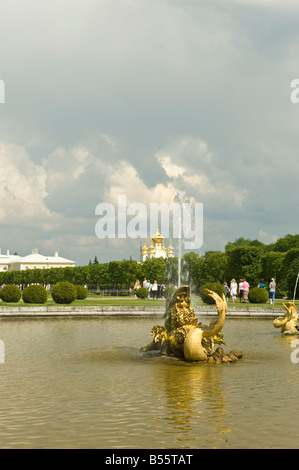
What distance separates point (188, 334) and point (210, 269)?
51838 millimetres

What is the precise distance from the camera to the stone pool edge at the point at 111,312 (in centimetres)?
2109

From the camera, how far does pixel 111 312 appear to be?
21.8m

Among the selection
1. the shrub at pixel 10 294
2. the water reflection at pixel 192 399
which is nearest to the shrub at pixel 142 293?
the shrub at pixel 10 294

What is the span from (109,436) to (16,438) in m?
0.87

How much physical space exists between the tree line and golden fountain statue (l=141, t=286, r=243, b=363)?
17214 mm

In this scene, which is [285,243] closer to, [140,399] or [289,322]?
[289,322]

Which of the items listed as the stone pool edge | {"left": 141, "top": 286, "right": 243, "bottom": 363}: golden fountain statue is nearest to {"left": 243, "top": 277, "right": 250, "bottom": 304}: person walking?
the stone pool edge

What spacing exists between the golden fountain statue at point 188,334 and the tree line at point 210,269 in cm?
1721

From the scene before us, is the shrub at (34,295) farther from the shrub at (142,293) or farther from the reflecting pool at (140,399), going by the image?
the reflecting pool at (140,399)

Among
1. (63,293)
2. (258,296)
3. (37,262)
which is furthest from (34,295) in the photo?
(37,262)

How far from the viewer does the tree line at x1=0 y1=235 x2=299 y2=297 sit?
1978 inches
